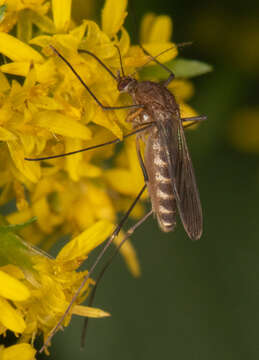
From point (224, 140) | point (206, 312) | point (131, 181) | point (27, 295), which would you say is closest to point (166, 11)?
point (224, 140)

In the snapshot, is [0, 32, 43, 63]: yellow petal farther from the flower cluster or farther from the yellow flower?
the yellow flower

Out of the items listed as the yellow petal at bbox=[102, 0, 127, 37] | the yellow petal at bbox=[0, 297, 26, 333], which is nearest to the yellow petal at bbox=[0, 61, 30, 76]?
the yellow petal at bbox=[102, 0, 127, 37]

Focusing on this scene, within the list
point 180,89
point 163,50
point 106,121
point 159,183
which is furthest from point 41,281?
point 180,89

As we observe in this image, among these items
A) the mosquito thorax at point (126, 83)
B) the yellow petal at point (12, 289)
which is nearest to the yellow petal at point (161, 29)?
the mosquito thorax at point (126, 83)

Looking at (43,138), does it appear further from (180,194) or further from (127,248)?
(127,248)

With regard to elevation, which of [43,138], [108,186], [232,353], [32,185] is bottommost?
[232,353]

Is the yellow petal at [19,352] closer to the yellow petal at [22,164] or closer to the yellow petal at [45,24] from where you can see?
the yellow petal at [22,164]

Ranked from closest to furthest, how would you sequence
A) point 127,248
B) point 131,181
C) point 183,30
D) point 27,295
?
point 27,295
point 131,181
point 127,248
point 183,30

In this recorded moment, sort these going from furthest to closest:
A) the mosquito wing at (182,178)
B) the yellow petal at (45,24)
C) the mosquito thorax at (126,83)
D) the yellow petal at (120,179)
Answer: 1. the yellow petal at (120,179)
2. the mosquito wing at (182,178)
3. the mosquito thorax at (126,83)
4. the yellow petal at (45,24)
